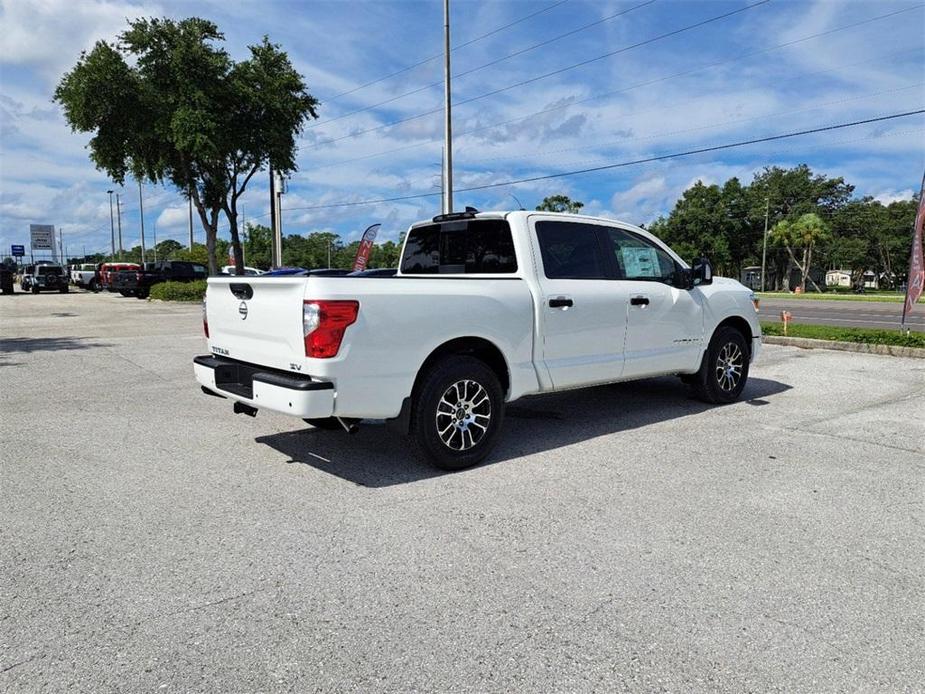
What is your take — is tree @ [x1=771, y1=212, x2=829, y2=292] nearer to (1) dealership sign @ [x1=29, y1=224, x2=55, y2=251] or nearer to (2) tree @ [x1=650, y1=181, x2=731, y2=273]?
(2) tree @ [x1=650, y1=181, x2=731, y2=273]

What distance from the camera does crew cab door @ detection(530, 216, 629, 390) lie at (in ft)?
18.2

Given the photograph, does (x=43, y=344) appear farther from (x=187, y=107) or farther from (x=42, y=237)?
(x=42, y=237)

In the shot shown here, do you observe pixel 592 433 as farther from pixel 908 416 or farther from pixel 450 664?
pixel 450 664

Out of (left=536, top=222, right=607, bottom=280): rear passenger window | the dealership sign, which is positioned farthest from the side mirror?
the dealership sign

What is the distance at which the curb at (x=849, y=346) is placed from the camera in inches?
420

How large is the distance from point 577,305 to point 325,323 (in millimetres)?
2326

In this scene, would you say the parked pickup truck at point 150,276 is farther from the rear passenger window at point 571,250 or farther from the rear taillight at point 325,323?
the rear taillight at point 325,323

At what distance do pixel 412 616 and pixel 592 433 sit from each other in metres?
3.47

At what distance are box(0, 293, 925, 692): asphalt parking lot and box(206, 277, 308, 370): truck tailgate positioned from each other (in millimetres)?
897

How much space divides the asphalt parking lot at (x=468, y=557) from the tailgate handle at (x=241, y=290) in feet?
4.22

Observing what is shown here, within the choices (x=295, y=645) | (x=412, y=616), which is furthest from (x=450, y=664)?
(x=295, y=645)

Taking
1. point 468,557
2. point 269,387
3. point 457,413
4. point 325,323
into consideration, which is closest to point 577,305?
point 457,413

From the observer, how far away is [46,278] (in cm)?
4244

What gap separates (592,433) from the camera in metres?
6.11
